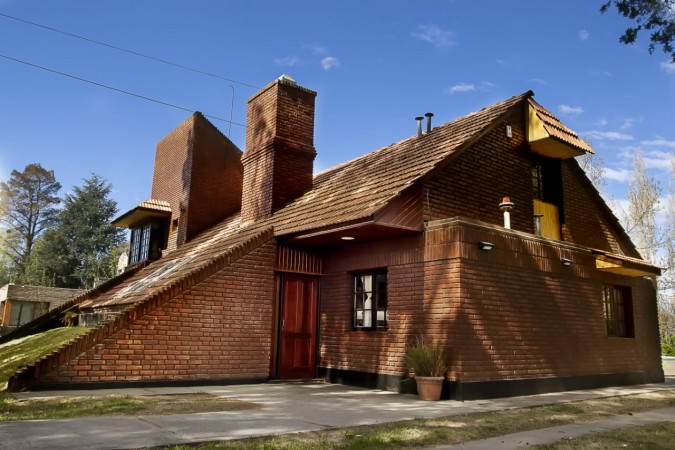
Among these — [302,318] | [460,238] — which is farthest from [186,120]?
[460,238]

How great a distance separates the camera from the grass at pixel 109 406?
6.36 meters

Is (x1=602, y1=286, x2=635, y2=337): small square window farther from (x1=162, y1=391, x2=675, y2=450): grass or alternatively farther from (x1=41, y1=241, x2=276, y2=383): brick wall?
(x1=41, y1=241, x2=276, y2=383): brick wall

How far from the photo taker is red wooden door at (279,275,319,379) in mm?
11336

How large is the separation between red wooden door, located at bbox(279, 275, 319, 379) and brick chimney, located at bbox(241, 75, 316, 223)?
2.47m

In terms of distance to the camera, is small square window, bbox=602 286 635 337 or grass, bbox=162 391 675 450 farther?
small square window, bbox=602 286 635 337

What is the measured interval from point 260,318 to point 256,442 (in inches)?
231

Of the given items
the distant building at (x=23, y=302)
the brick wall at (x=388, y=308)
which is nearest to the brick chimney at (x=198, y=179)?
the brick wall at (x=388, y=308)

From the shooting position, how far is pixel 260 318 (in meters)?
11.0

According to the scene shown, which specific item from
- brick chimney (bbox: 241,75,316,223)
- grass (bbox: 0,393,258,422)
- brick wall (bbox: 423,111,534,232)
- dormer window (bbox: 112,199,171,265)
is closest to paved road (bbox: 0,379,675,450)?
grass (bbox: 0,393,258,422)

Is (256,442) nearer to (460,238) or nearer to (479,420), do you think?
(479,420)

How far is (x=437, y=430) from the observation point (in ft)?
19.8

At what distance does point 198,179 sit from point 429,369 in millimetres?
11543

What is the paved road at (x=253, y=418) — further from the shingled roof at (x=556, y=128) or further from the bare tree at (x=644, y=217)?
the bare tree at (x=644, y=217)

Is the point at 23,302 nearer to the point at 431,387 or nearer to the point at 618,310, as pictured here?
the point at 431,387
